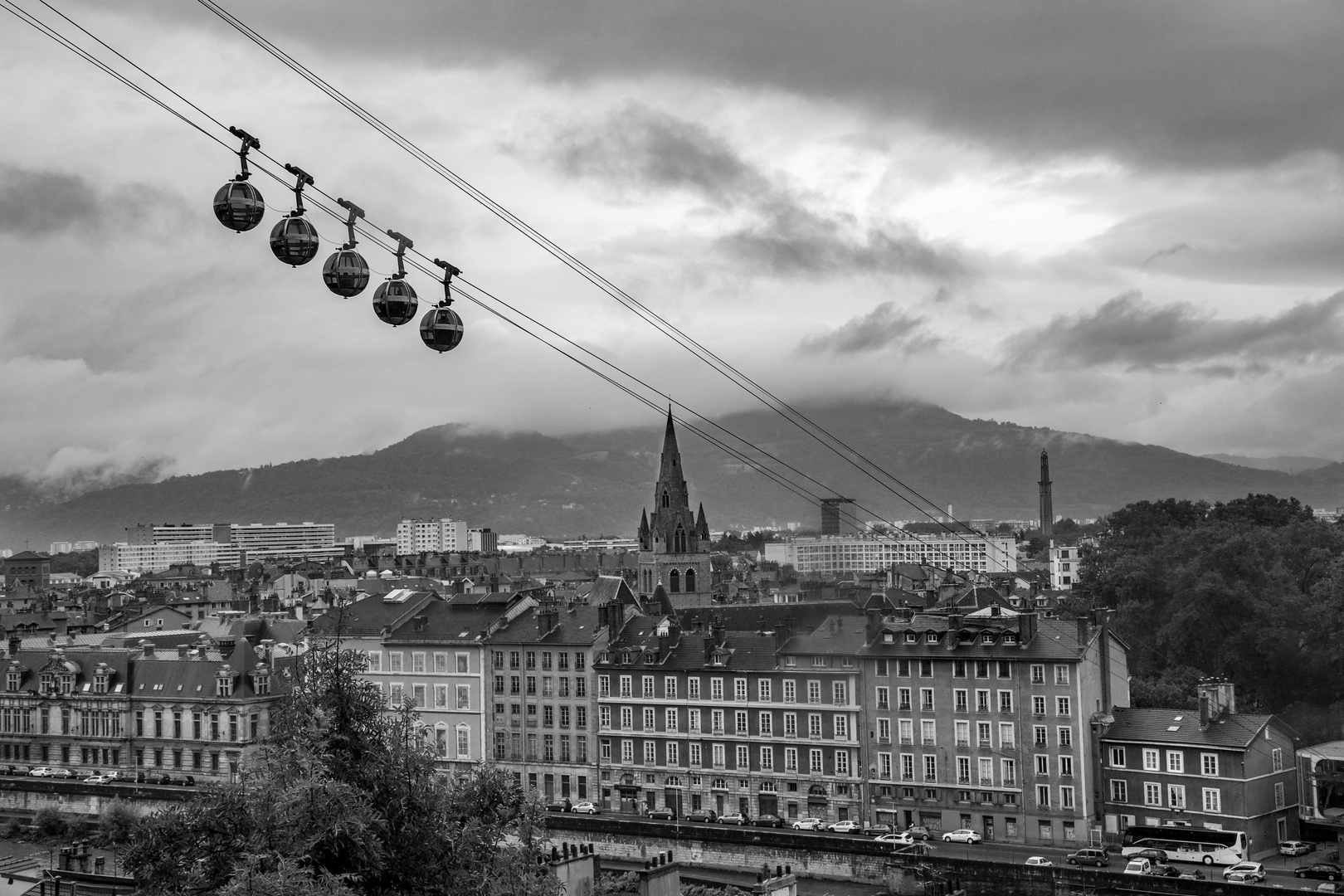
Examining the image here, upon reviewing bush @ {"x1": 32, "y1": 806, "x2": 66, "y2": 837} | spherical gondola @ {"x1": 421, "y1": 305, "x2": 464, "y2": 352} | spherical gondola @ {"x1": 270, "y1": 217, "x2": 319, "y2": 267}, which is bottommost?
bush @ {"x1": 32, "y1": 806, "x2": 66, "y2": 837}

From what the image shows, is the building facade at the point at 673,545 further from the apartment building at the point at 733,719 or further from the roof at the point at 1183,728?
the roof at the point at 1183,728

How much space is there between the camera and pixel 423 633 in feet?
256

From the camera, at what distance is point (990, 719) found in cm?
6238

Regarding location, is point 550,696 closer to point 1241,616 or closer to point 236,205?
point 1241,616

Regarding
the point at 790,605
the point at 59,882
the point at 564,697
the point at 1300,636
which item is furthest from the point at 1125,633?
the point at 59,882

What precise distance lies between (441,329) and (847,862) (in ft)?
128

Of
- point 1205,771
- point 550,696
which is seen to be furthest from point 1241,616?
point 550,696

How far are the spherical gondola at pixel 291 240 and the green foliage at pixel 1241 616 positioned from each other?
58076 mm

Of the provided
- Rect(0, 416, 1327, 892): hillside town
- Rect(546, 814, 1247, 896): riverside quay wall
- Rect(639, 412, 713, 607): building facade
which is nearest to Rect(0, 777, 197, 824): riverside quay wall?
Rect(0, 416, 1327, 892): hillside town

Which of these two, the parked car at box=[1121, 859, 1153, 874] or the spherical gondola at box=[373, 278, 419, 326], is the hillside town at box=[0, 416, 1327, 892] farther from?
the spherical gondola at box=[373, 278, 419, 326]

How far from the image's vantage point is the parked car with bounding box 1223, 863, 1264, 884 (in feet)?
167

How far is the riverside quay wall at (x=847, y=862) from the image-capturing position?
2009 inches

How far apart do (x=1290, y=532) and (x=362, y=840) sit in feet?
302

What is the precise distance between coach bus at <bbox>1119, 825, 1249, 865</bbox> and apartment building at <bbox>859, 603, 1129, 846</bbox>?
3.06 meters
